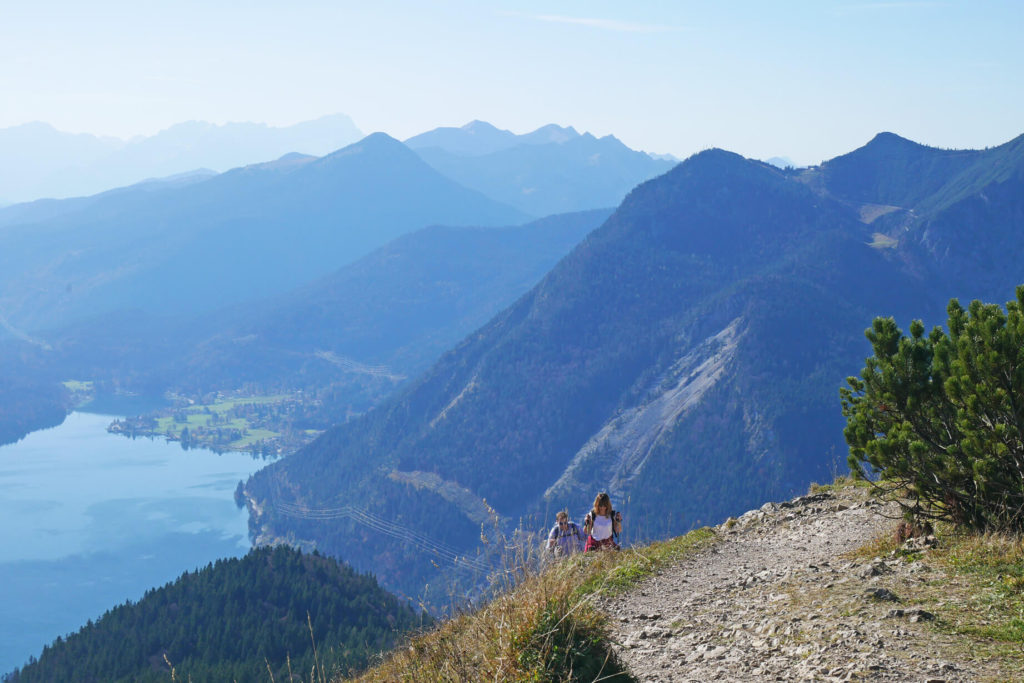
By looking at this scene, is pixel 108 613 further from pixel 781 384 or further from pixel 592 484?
pixel 781 384

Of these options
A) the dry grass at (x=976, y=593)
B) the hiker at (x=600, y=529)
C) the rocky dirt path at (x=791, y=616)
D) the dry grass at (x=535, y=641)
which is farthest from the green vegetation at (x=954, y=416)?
the dry grass at (x=535, y=641)

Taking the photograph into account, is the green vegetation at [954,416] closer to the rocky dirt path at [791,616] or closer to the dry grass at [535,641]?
the rocky dirt path at [791,616]

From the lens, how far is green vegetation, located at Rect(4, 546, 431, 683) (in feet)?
235

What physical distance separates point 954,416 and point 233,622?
7761 cm

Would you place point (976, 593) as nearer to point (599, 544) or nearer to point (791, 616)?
point (791, 616)

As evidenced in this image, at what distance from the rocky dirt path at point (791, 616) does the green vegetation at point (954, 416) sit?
5.31ft

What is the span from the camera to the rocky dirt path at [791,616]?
9.83m

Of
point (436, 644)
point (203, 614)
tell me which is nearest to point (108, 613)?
point (203, 614)

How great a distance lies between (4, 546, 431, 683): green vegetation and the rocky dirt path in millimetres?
53370

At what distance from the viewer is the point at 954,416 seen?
46.6 ft

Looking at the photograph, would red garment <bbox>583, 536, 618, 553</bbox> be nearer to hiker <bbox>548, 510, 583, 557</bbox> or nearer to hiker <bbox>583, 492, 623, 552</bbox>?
hiker <bbox>583, 492, 623, 552</bbox>

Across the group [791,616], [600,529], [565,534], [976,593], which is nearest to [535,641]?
[791,616]

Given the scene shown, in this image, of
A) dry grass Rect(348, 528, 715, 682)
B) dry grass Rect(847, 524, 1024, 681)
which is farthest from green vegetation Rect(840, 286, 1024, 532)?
dry grass Rect(348, 528, 715, 682)

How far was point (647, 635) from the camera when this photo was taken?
41.3 ft
